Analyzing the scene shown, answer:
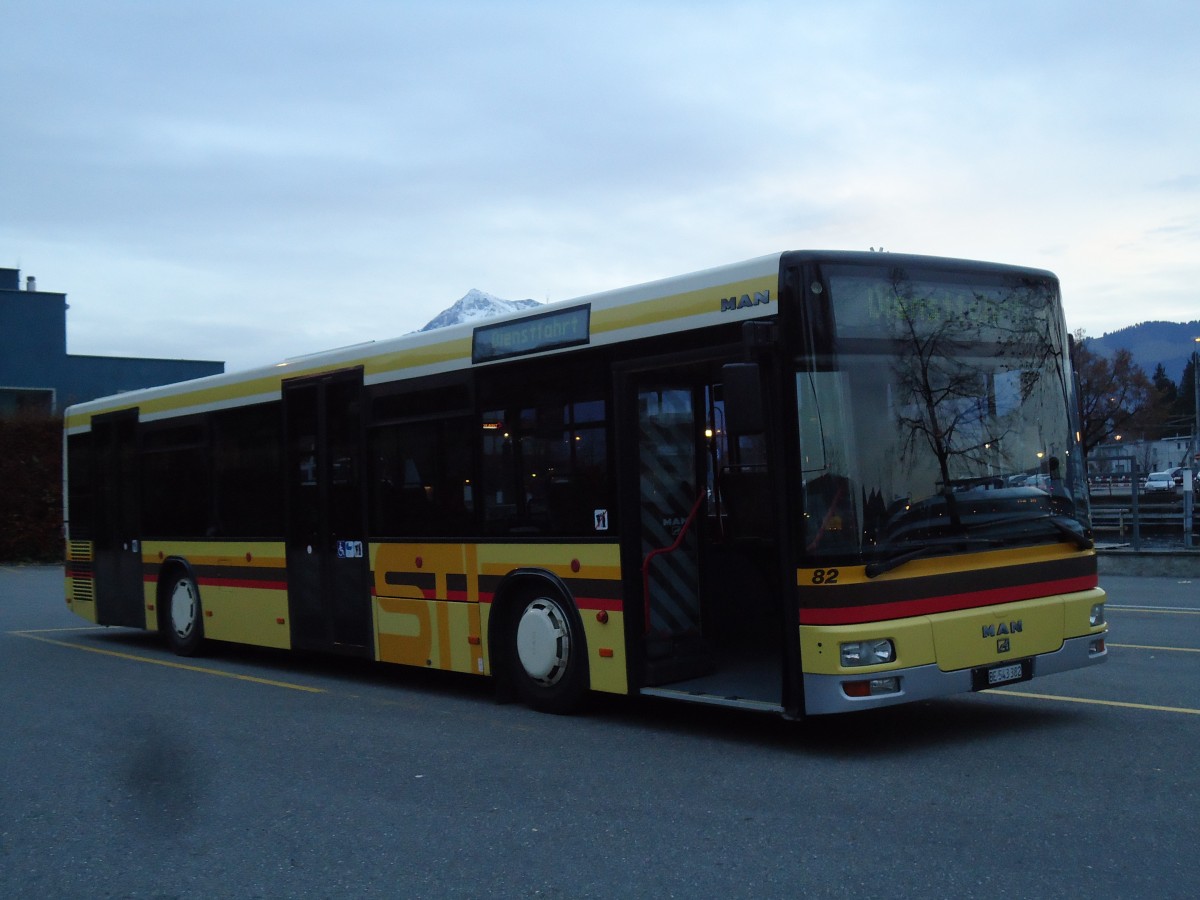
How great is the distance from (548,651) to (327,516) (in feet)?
10.5

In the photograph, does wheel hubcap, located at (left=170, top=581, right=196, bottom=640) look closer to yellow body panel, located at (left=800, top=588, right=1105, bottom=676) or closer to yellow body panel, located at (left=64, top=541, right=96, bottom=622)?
yellow body panel, located at (left=64, top=541, right=96, bottom=622)

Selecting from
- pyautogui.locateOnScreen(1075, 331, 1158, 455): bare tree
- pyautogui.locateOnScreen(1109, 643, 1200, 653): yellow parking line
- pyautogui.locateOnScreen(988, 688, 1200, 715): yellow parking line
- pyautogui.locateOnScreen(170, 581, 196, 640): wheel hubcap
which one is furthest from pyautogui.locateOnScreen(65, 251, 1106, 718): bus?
pyautogui.locateOnScreen(1075, 331, 1158, 455): bare tree

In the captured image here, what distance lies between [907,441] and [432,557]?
435 centimetres

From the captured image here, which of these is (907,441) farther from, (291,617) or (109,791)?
(291,617)

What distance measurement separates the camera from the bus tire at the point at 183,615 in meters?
13.8

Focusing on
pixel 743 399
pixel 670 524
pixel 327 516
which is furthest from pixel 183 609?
pixel 743 399

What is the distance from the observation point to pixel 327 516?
11.7 metres

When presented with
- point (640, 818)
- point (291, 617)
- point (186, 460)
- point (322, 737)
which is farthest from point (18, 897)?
point (186, 460)

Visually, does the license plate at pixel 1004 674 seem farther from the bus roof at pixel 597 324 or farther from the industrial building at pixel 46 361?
the industrial building at pixel 46 361

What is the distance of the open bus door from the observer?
8.73 m

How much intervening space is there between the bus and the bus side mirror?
0.02 meters

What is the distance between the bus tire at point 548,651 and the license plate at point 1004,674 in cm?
277

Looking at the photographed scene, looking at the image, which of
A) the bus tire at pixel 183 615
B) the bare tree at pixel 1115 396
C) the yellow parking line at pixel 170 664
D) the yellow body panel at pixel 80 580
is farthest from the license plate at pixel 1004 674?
the bare tree at pixel 1115 396

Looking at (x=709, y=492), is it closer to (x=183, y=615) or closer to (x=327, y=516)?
(x=327, y=516)
